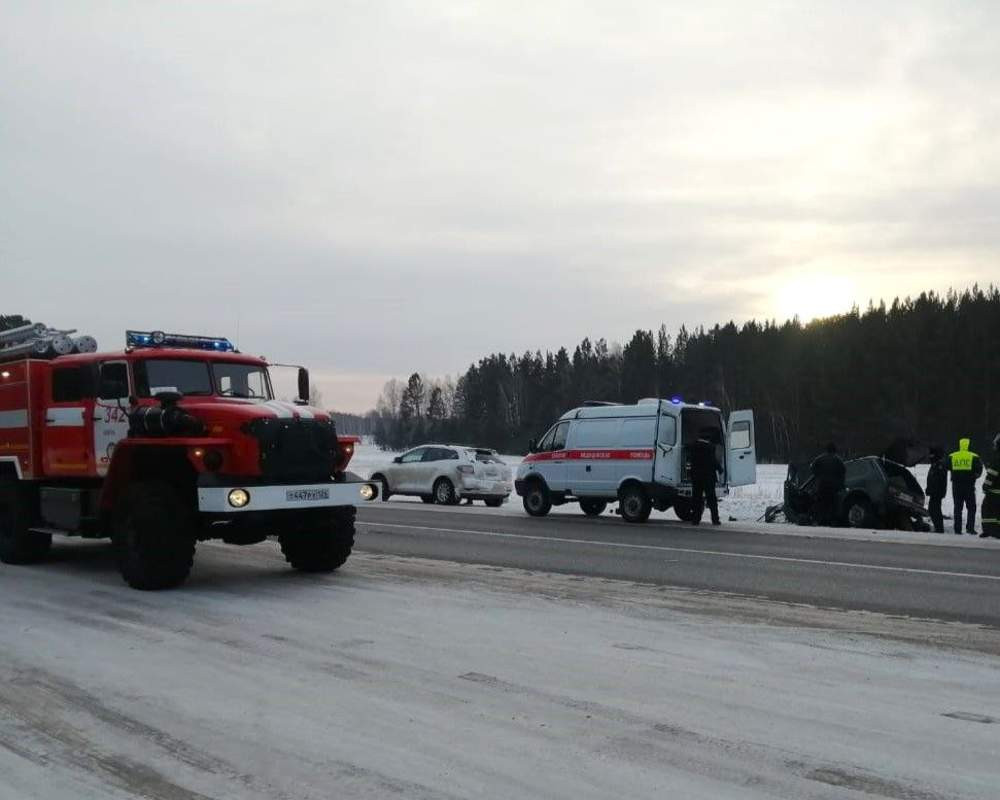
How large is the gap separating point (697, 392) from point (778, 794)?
11653cm

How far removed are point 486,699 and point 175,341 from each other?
7.10 metres

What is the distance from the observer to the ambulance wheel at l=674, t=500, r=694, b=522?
68.0 feet

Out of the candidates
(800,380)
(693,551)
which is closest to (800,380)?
(800,380)

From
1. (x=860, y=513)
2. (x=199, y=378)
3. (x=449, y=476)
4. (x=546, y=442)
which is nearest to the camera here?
(x=199, y=378)

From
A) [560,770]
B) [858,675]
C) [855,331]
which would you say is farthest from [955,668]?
[855,331]

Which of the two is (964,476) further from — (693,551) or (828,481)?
(693,551)

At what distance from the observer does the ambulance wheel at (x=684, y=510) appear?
68.0 ft

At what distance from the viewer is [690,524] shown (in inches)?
797

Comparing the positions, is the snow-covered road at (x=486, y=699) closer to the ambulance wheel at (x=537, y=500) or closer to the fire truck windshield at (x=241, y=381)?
the fire truck windshield at (x=241, y=381)

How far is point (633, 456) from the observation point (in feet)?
68.5

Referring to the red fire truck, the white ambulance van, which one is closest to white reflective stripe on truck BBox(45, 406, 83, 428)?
the red fire truck

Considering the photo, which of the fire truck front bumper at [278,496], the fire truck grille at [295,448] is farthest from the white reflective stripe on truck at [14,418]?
the fire truck grille at [295,448]

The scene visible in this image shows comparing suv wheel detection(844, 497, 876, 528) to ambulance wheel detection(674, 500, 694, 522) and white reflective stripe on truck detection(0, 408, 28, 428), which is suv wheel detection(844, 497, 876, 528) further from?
white reflective stripe on truck detection(0, 408, 28, 428)

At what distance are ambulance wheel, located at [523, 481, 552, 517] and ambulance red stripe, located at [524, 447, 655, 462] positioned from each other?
632 millimetres
